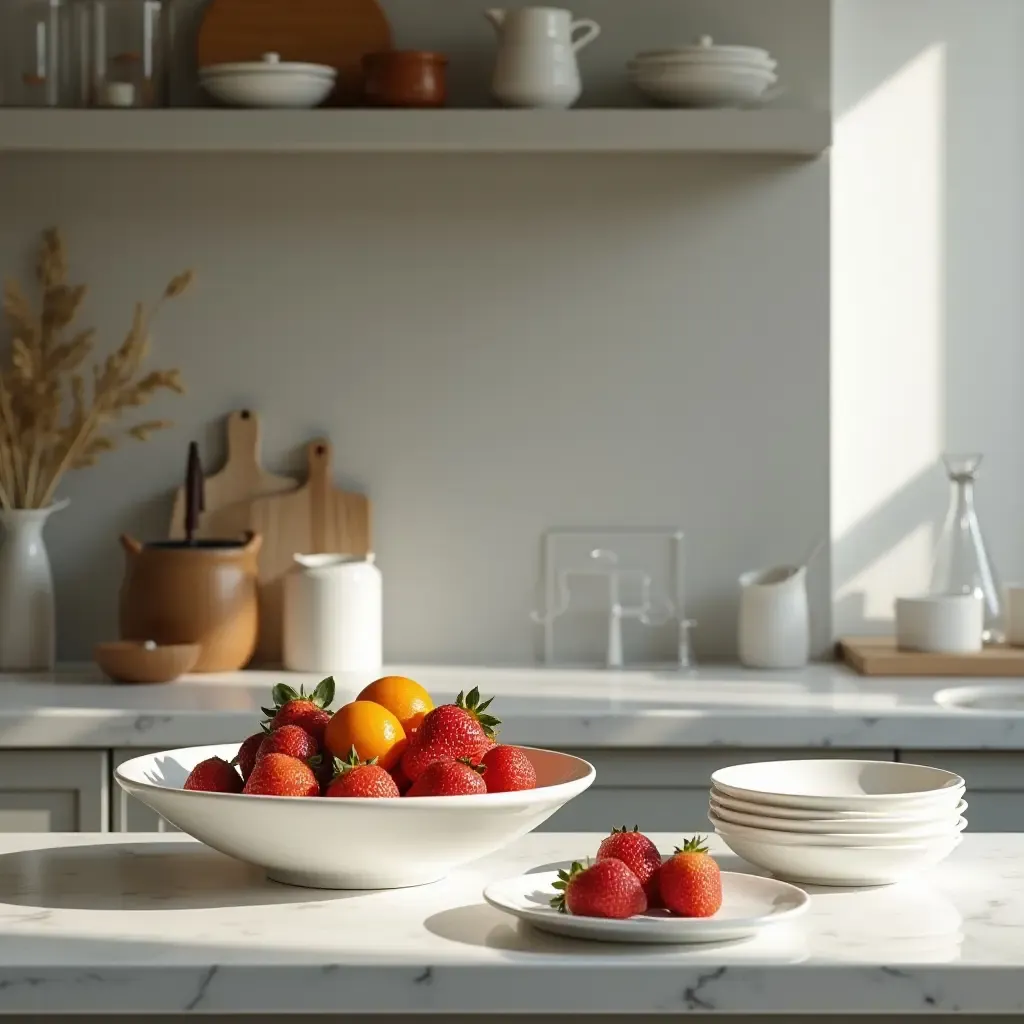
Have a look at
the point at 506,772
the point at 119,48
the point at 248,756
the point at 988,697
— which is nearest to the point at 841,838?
the point at 506,772

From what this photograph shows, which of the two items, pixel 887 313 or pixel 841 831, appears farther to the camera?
pixel 887 313

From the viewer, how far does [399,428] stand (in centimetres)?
314

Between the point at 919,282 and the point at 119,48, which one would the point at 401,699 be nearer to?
the point at 119,48

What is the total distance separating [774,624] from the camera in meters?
2.97

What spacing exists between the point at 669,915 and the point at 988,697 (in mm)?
1621

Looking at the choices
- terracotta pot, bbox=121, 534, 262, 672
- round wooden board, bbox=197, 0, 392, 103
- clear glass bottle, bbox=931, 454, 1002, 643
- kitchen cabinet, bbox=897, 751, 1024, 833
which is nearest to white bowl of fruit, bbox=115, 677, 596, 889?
kitchen cabinet, bbox=897, 751, 1024, 833

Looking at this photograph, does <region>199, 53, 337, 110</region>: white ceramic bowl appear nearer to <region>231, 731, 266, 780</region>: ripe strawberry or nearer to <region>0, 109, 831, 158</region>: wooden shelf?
<region>0, 109, 831, 158</region>: wooden shelf

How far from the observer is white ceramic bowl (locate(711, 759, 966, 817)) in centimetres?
137

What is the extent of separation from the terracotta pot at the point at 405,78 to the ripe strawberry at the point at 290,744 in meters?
1.73

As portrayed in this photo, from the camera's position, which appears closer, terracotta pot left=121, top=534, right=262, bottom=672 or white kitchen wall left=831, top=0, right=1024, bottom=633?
terracotta pot left=121, top=534, right=262, bottom=672

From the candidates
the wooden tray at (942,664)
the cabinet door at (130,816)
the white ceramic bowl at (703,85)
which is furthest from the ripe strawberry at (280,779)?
the white ceramic bowl at (703,85)

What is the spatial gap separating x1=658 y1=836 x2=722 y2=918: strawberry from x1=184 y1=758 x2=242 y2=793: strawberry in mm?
374

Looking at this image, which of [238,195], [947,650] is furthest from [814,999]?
[238,195]

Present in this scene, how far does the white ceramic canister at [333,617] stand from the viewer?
2869 millimetres
